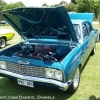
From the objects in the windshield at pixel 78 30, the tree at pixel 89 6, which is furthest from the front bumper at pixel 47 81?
the tree at pixel 89 6

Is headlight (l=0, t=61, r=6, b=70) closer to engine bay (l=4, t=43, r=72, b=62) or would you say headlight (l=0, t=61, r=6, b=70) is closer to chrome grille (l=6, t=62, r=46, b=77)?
chrome grille (l=6, t=62, r=46, b=77)

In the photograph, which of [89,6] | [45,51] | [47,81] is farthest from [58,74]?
[89,6]

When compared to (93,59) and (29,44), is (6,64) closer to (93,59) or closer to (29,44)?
(29,44)

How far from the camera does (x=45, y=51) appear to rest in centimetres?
484

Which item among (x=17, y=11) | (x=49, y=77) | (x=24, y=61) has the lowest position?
(x=49, y=77)

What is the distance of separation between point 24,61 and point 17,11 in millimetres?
1253

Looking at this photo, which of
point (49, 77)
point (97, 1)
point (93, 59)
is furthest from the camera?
point (97, 1)

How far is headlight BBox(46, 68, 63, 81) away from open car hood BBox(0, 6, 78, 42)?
1.14 meters

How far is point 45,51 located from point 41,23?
716 millimetres

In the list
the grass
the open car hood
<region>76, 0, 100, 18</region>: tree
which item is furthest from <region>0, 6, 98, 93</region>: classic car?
<region>76, 0, 100, 18</region>: tree

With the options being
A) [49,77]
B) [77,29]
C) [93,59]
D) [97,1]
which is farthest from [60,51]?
[97,1]

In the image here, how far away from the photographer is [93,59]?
683 centimetres

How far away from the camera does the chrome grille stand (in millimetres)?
3791

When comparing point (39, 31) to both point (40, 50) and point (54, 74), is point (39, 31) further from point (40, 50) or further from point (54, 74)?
point (54, 74)
